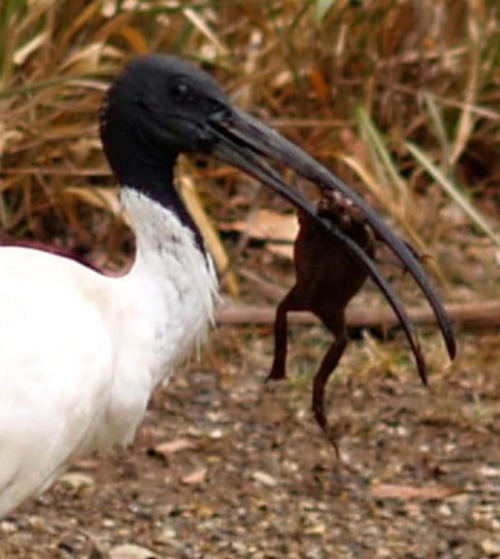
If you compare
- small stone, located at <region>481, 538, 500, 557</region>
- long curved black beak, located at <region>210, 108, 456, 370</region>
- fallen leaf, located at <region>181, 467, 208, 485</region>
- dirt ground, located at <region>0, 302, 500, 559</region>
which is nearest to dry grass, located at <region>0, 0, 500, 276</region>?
dirt ground, located at <region>0, 302, 500, 559</region>

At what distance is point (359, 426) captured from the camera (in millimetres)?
5797

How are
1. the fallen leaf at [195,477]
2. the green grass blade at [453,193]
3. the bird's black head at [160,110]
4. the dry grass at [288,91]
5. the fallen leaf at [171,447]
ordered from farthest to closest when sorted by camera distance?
the dry grass at [288,91]
the green grass blade at [453,193]
the fallen leaf at [171,447]
the fallen leaf at [195,477]
the bird's black head at [160,110]

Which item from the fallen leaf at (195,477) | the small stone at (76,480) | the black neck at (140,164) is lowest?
the small stone at (76,480)

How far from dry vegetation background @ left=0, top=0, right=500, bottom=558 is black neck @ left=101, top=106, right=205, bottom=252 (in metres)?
1.40

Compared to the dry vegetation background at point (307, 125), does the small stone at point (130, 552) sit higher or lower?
lower

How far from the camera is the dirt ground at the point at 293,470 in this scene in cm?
503

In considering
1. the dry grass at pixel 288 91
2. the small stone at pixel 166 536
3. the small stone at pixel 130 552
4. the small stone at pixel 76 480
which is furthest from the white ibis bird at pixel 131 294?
the dry grass at pixel 288 91

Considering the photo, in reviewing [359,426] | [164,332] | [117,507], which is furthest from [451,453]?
[164,332]

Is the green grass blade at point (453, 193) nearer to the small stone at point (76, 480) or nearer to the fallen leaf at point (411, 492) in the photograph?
the fallen leaf at point (411, 492)

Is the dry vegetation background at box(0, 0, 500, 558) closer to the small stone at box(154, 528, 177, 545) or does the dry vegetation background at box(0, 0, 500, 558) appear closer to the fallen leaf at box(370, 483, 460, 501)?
the fallen leaf at box(370, 483, 460, 501)

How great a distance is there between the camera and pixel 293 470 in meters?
5.49

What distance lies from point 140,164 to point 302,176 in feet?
1.23

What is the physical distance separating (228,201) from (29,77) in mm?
858

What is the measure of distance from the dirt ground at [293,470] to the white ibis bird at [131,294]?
2.67 feet
